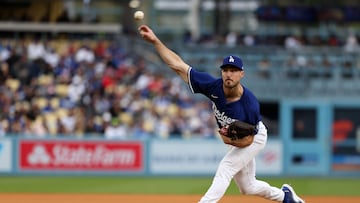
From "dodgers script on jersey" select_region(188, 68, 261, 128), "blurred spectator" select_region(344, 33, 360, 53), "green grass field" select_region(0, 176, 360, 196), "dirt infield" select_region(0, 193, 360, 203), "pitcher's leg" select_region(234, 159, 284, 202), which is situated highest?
"blurred spectator" select_region(344, 33, 360, 53)

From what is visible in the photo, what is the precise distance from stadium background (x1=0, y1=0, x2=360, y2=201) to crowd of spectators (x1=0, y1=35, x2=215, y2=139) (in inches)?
1.5

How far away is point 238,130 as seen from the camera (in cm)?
894

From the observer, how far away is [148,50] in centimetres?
2647

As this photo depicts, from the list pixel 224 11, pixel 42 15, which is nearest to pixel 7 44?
pixel 42 15

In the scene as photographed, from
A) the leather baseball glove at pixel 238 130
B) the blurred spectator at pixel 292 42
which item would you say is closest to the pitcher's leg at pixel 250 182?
the leather baseball glove at pixel 238 130

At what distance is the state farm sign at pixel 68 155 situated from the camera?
19938 millimetres

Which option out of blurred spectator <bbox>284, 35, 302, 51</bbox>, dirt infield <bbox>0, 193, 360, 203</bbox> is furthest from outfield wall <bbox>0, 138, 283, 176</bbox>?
blurred spectator <bbox>284, 35, 302, 51</bbox>

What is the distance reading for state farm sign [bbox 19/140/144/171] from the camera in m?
19.9

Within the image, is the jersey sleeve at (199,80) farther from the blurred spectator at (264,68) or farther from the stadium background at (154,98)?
the blurred spectator at (264,68)

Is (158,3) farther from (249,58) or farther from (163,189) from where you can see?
(163,189)

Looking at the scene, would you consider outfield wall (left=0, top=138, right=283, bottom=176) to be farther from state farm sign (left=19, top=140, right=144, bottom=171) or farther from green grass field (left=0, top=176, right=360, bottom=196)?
green grass field (left=0, top=176, right=360, bottom=196)

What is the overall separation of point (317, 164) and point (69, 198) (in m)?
9.04

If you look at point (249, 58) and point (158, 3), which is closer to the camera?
point (249, 58)

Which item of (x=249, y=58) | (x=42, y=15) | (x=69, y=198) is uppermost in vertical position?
(x=42, y=15)
